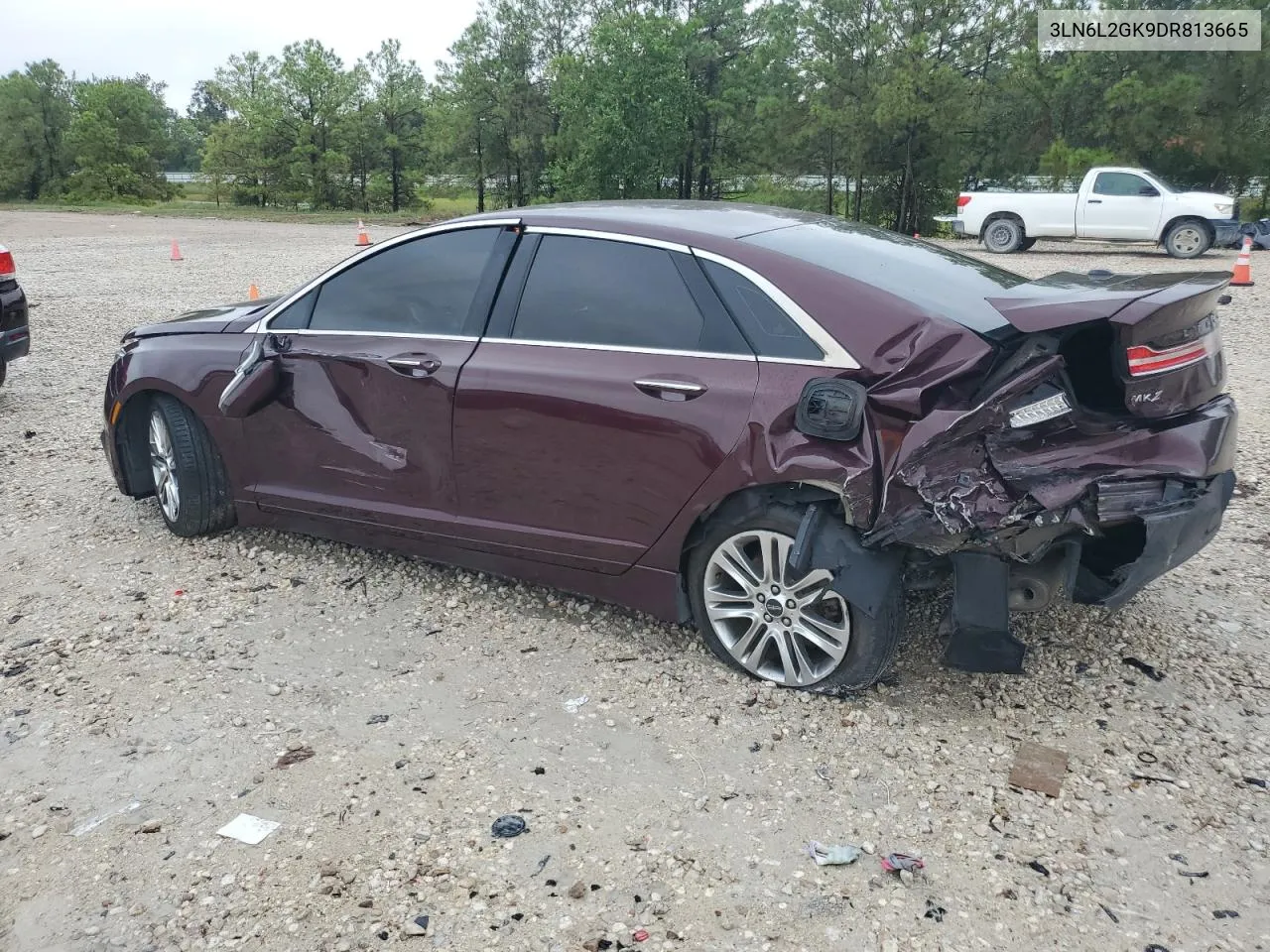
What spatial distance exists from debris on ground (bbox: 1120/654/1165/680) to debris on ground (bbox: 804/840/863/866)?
154cm

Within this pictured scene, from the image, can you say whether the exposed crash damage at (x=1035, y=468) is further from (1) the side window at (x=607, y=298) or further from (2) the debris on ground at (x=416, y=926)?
(2) the debris on ground at (x=416, y=926)

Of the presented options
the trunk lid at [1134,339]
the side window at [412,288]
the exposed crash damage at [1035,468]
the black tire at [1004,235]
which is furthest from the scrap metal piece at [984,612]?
the black tire at [1004,235]

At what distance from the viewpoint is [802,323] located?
3408 millimetres

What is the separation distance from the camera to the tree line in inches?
1112

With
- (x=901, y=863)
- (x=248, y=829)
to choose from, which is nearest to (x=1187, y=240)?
(x=901, y=863)

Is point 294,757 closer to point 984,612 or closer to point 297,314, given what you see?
point 297,314

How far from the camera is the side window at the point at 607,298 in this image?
366 centimetres

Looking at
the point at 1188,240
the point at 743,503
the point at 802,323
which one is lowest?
the point at 743,503

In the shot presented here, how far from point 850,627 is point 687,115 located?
3853 centimetres

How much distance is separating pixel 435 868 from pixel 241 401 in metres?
2.63

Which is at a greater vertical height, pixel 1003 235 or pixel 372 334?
pixel 1003 235

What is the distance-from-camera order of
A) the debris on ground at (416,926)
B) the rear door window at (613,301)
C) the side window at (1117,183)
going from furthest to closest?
the side window at (1117,183), the rear door window at (613,301), the debris on ground at (416,926)

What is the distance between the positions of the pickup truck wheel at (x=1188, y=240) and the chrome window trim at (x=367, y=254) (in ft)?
58.8

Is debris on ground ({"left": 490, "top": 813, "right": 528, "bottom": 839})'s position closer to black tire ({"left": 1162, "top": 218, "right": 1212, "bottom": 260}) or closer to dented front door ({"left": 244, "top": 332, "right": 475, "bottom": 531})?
dented front door ({"left": 244, "top": 332, "right": 475, "bottom": 531})
